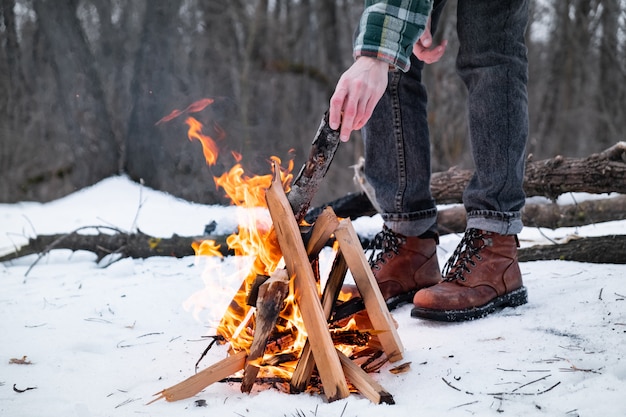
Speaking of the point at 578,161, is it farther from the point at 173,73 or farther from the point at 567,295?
the point at 173,73

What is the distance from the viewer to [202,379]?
1360 millimetres

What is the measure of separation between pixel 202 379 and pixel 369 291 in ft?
1.78

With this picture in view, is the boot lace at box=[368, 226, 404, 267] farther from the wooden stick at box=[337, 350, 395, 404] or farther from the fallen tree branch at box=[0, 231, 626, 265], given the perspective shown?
the fallen tree branch at box=[0, 231, 626, 265]

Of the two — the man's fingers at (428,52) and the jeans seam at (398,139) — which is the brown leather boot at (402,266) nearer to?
the jeans seam at (398,139)

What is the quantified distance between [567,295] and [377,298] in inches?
37.3

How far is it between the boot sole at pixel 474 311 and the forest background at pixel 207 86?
3.80 metres

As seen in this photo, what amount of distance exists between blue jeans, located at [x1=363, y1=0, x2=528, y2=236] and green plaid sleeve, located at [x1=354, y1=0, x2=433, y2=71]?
0.57 metres

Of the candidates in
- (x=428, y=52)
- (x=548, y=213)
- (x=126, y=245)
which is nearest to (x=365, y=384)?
(x=428, y=52)

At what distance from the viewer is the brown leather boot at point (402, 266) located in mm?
2125

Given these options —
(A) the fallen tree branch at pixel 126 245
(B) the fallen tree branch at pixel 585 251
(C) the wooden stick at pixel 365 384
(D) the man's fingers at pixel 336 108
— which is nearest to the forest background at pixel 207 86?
(A) the fallen tree branch at pixel 126 245

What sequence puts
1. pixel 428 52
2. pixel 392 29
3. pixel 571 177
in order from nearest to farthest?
pixel 392 29 < pixel 428 52 < pixel 571 177

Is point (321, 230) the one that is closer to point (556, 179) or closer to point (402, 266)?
point (402, 266)

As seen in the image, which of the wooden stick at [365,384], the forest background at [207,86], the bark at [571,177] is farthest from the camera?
the forest background at [207,86]

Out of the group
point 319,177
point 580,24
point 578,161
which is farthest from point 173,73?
point 580,24
